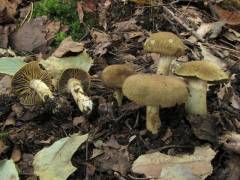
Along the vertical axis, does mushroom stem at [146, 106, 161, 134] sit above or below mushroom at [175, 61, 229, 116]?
below

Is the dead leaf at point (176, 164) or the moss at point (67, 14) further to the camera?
the moss at point (67, 14)

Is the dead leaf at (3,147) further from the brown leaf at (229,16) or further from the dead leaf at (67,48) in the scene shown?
the brown leaf at (229,16)

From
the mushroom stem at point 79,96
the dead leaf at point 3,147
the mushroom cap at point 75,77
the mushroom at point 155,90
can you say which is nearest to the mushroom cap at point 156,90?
the mushroom at point 155,90

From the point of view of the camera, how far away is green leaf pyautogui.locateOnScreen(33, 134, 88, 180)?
2.86 metres

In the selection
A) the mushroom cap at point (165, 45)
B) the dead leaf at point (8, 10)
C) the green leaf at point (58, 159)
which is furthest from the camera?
the dead leaf at point (8, 10)

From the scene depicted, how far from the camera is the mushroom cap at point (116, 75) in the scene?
10.3ft

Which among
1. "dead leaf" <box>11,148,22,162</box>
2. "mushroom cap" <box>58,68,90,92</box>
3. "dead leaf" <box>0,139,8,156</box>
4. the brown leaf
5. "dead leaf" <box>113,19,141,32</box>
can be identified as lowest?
"dead leaf" <box>11,148,22,162</box>

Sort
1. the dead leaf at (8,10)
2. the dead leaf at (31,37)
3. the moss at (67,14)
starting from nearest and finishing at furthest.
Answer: the dead leaf at (31,37), the moss at (67,14), the dead leaf at (8,10)

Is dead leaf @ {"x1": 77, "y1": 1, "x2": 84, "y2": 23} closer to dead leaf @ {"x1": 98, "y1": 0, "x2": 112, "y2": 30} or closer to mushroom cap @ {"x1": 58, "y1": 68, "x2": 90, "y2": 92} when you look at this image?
dead leaf @ {"x1": 98, "y1": 0, "x2": 112, "y2": 30}

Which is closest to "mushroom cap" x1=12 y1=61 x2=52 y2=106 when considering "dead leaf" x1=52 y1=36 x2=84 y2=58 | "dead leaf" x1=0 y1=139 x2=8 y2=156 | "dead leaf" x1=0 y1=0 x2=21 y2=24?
"dead leaf" x1=52 y1=36 x2=84 y2=58

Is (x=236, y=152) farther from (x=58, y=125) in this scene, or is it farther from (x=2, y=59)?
(x=2, y=59)

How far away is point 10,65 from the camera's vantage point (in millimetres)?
3889

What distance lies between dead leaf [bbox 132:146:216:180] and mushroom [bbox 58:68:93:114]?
78 cm

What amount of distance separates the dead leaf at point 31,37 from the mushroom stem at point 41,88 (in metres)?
0.89
